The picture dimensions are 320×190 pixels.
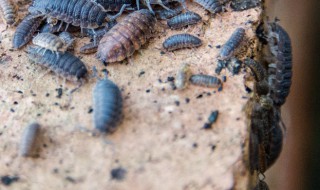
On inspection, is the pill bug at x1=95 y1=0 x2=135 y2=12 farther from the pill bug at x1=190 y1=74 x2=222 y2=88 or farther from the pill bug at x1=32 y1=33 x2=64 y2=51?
the pill bug at x1=190 y1=74 x2=222 y2=88

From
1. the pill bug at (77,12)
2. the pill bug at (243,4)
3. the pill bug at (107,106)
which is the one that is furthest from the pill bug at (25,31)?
the pill bug at (243,4)

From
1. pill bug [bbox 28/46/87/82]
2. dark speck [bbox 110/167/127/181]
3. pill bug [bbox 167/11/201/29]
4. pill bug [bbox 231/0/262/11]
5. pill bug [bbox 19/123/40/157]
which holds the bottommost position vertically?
dark speck [bbox 110/167/127/181]

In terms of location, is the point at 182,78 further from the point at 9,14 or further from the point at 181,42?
the point at 9,14

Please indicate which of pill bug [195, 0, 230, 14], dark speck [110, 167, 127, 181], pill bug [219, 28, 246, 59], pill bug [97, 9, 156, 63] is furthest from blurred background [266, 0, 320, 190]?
dark speck [110, 167, 127, 181]

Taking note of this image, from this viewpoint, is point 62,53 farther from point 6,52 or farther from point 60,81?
point 6,52

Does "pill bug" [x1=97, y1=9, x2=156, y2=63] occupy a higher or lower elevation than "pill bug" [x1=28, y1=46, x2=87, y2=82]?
higher

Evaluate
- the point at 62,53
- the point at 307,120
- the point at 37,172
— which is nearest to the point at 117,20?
the point at 62,53
